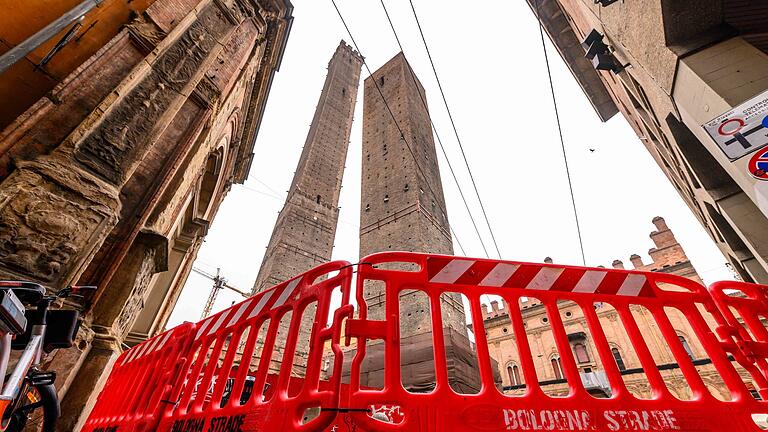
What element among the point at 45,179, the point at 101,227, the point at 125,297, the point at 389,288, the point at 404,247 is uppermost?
the point at 404,247

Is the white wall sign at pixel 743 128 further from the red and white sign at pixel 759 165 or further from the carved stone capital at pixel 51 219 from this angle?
the carved stone capital at pixel 51 219

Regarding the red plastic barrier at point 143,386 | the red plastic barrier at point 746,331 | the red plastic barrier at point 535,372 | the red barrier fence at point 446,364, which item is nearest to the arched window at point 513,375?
the red plastic barrier at point 746,331

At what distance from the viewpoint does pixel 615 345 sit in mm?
18359

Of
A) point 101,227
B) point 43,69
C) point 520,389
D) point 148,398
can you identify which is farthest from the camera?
point 520,389

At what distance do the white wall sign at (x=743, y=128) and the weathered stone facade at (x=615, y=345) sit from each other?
15119 mm

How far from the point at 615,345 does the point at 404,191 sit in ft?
58.0

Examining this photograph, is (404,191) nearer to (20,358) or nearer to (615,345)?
(20,358)

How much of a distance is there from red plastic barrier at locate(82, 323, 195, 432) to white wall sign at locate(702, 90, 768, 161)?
4687mm

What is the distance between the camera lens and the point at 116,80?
3.43m

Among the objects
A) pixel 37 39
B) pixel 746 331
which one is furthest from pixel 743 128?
pixel 37 39

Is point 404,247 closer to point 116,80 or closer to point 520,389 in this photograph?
point 116,80

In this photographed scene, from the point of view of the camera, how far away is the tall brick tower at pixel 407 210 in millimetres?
5539

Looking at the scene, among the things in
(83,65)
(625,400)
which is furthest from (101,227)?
(625,400)

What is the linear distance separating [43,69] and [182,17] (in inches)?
82.6
